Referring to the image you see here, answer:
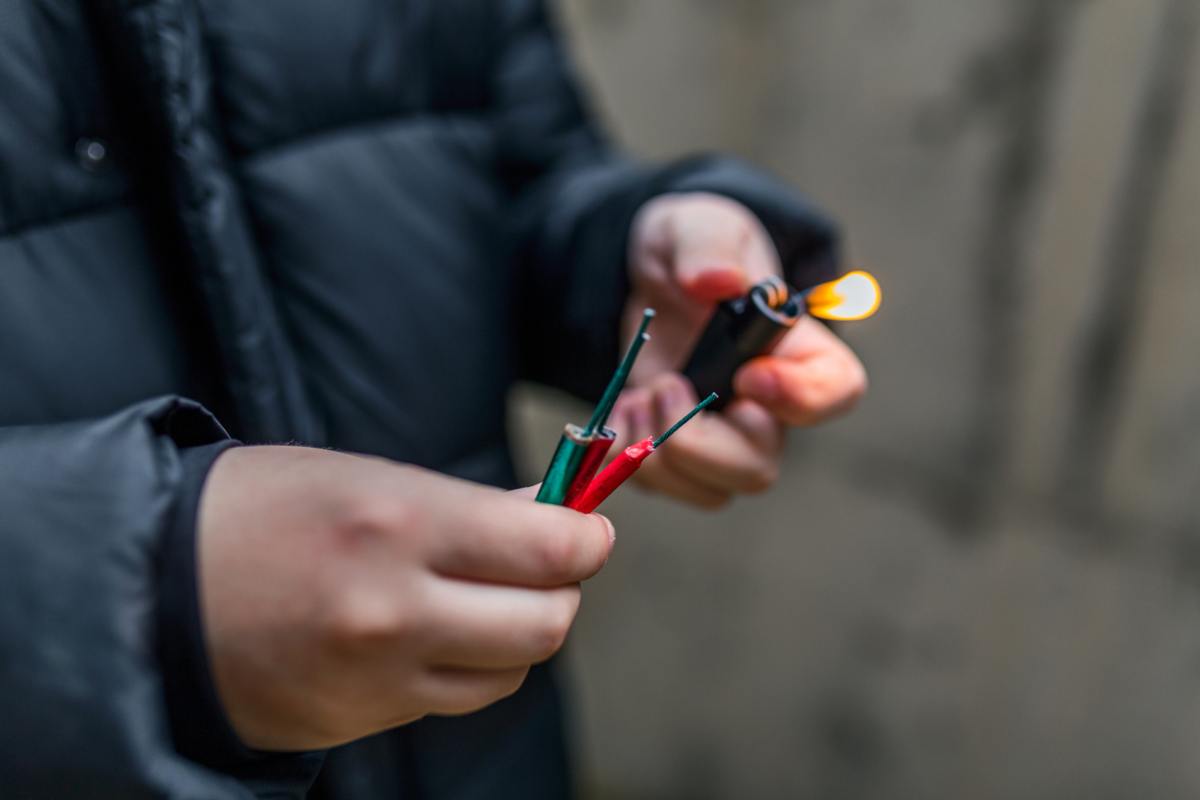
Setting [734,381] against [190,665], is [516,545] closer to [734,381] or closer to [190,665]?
[190,665]

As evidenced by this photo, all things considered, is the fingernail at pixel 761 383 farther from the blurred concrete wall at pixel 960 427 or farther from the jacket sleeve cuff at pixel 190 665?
the blurred concrete wall at pixel 960 427

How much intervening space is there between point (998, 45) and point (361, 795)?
71 centimetres

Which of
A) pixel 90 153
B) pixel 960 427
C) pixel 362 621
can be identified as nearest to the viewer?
pixel 362 621

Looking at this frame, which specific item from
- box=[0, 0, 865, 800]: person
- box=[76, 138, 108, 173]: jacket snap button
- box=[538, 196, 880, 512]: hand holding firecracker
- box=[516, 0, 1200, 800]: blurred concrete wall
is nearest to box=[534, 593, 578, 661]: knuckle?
box=[0, 0, 865, 800]: person

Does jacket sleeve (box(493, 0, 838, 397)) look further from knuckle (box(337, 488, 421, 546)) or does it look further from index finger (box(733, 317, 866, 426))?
knuckle (box(337, 488, 421, 546))

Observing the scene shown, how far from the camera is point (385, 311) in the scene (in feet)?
1.55

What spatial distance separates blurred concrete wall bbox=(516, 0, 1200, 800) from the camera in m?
0.69

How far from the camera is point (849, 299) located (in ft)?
1.33

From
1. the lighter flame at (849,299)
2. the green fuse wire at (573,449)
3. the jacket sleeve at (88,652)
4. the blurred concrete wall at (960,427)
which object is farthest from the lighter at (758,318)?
the blurred concrete wall at (960,427)

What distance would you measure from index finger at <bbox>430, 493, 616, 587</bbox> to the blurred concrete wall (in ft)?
2.03

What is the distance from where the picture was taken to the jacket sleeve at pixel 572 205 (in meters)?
0.52

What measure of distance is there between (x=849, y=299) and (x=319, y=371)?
0.26 m

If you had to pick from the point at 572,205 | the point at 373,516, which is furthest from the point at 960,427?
Result: the point at 373,516

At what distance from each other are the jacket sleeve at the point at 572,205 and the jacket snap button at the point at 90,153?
10.3 inches
